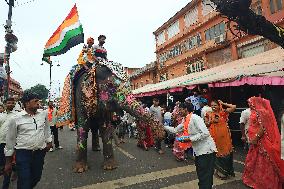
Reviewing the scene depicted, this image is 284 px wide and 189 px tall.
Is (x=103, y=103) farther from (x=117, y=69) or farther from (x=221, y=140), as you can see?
(x=221, y=140)

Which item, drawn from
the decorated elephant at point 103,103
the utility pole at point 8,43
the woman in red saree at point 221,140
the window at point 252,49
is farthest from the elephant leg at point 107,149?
the window at point 252,49

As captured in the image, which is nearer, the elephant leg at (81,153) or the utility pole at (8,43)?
the elephant leg at (81,153)

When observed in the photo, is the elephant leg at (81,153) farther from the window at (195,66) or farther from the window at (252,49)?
the window at (195,66)

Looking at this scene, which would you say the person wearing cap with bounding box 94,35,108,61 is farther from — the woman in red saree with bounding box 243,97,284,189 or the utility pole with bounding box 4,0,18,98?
the utility pole with bounding box 4,0,18,98

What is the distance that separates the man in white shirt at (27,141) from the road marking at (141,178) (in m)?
1.43

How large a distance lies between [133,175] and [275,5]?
16.8 meters

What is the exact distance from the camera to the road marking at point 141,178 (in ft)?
17.1

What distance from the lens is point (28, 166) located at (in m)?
3.91

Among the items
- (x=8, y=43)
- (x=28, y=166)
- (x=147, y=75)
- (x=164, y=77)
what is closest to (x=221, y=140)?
(x=28, y=166)

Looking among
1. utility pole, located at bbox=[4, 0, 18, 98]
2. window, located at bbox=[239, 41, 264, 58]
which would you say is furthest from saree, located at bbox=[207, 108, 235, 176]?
window, located at bbox=[239, 41, 264, 58]

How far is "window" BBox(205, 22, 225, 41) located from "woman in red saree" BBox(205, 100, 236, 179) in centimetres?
1872

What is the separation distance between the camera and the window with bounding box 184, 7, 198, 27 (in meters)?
27.3

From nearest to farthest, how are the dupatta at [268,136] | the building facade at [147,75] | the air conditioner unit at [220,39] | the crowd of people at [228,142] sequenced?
the crowd of people at [228,142]
the dupatta at [268,136]
the air conditioner unit at [220,39]
the building facade at [147,75]

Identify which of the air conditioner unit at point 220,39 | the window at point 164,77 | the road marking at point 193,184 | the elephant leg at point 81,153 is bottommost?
the road marking at point 193,184
